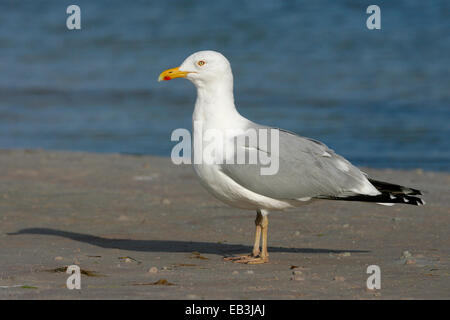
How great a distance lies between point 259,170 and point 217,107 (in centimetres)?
63

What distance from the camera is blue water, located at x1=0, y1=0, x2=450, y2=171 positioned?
575 inches

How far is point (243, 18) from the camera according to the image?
2766cm

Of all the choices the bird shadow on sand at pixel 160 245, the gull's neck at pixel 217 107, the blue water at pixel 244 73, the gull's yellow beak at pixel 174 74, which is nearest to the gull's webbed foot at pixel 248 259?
the bird shadow on sand at pixel 160 245

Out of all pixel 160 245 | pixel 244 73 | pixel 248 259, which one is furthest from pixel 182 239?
pixel 244 73

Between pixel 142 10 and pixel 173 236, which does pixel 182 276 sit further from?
pixel 142 10

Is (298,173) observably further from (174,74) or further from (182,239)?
(182,239)

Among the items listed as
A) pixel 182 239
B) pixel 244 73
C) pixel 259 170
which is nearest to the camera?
pixel 259 170

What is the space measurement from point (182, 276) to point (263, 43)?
18975mm

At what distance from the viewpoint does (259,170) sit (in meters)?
6.32

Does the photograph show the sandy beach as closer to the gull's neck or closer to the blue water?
the gull's neck

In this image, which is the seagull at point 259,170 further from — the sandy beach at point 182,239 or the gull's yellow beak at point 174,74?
the sandy beach at point 182,239

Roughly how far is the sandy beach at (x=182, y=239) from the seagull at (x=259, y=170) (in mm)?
459

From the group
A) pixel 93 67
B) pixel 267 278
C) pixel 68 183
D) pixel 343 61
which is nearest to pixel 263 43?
pixel 343 61

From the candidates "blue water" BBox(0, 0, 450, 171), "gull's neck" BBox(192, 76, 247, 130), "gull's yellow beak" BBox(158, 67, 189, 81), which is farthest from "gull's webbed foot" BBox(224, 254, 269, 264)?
"blue water" BBox(0, 0, 450, 171)
